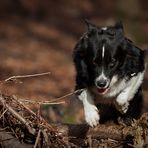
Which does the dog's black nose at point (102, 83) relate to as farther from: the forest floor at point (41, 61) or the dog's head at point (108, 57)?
the forest floor at point (41, 61)

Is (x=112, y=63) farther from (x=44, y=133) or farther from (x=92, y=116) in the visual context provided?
(x=44, y=133)

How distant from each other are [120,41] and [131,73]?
38cm

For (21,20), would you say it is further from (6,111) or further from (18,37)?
(6,111)

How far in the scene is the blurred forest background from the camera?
13070mm

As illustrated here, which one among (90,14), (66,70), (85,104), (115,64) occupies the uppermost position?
(90,14)

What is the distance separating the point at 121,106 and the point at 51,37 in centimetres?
1290

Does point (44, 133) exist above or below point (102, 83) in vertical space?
below

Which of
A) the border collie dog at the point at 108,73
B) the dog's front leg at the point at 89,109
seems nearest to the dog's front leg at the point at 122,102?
the border collie dog at the point at 108,73

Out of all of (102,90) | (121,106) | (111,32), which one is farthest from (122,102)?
(111,32)

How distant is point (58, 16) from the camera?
2273cm

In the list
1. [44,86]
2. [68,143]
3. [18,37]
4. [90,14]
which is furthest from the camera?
[90,14]

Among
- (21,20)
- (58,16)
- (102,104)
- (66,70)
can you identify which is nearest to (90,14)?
(58,16)

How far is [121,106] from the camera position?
22.5 feet

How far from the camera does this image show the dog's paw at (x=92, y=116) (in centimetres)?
638
